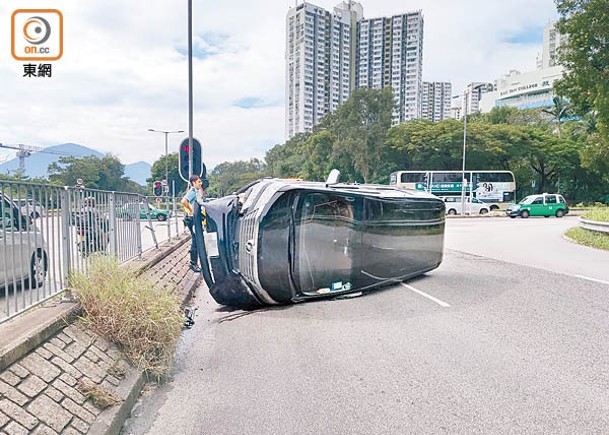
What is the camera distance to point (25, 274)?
4258mm

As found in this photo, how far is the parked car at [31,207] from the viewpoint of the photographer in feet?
14.0

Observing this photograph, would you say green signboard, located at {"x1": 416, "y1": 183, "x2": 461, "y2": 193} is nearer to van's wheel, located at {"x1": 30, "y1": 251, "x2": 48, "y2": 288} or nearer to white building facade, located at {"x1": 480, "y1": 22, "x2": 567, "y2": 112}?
van's wheel, located at {"x1": 30, "y1": 251, "x2": 48, "y2": 288}

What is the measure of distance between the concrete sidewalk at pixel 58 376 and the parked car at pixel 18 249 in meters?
0.33

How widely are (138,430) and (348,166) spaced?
54.0 m

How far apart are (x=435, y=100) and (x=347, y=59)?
2267 cm

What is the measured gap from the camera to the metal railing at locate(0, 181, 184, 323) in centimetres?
408

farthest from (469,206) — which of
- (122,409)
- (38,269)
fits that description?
(122,409)

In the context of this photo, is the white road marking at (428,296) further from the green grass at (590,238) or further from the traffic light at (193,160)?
the green grass at (590,238)

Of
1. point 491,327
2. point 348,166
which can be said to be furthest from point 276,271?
point 348,166

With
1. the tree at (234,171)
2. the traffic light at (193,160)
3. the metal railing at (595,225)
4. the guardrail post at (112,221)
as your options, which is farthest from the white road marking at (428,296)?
the tree at (234,171)

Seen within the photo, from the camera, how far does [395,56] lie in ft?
268

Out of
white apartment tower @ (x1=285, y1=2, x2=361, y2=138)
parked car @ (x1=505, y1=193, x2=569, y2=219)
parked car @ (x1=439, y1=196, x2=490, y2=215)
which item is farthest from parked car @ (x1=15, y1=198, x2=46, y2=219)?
white apartment tower @ (x1=285, y1=2, x2=361, y2=138)

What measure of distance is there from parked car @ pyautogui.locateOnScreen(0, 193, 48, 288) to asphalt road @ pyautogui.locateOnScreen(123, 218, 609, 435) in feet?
4.92

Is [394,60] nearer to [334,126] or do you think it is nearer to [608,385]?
[334,126]
